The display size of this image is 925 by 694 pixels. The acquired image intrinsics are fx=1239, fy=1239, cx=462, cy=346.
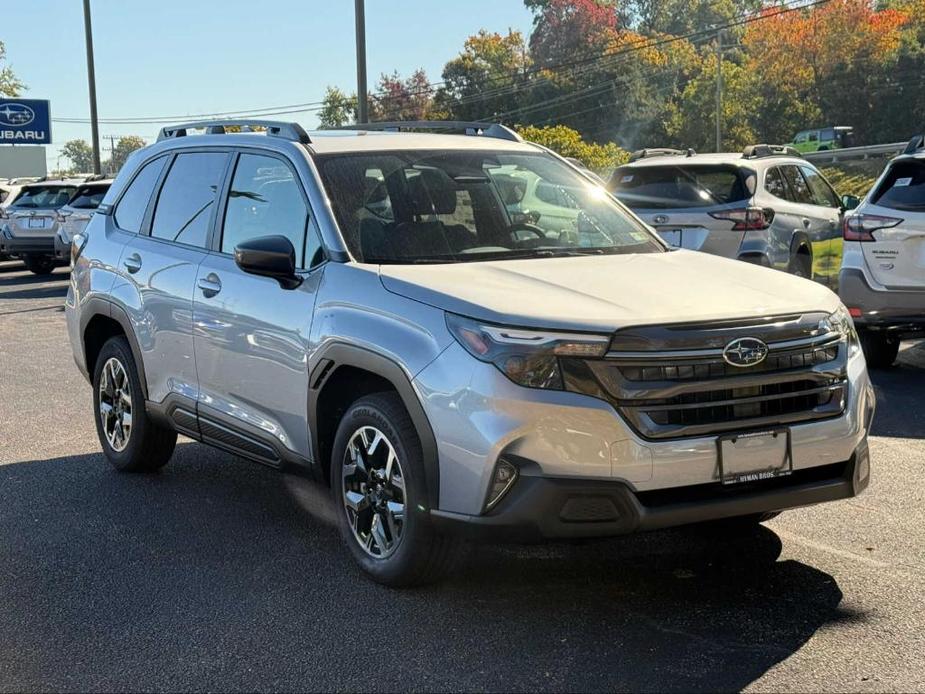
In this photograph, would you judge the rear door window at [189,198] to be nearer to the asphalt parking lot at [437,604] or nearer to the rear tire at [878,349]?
the asphalt parking lot at [437,604]

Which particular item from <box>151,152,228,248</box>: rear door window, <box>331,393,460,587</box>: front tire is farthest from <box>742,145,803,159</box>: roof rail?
<box>331,393,460,587</box>: front tire

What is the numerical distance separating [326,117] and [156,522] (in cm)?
12410

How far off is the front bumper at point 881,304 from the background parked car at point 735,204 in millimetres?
1850

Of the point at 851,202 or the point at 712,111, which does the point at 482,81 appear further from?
the point at 851,202

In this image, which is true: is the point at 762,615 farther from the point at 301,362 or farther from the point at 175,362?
the point at 175,362

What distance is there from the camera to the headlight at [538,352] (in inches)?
165

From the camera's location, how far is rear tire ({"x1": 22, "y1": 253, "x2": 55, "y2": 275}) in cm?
2416

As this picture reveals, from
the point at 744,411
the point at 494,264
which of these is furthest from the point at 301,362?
the point at 744,411

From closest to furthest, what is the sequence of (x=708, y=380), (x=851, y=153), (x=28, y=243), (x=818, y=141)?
(x=708, y=380) < (x=28, y=243) < (x=851, y=153) < (x=818, y=141)

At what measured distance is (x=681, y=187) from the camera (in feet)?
38.0

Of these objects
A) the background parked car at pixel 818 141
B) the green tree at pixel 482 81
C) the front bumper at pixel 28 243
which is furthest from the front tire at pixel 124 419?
the green tree at pixel 482 81

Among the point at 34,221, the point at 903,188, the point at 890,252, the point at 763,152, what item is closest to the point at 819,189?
the point at 763,152

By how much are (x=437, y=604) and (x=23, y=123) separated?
5361 cm

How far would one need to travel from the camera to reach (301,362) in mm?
Result: 5113
